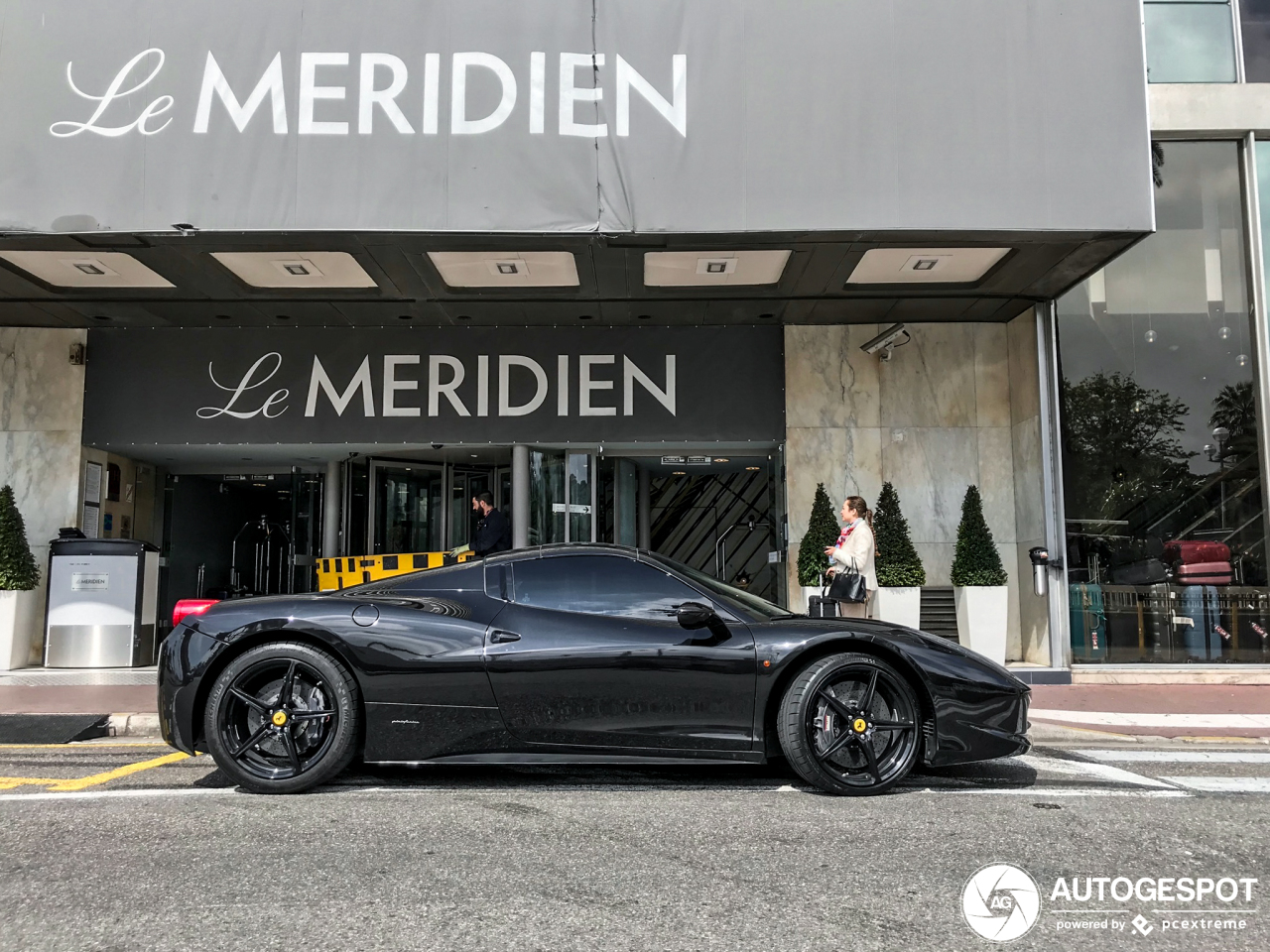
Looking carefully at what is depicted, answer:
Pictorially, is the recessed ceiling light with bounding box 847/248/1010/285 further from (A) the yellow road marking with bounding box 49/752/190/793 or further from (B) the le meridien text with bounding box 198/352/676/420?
(A) the yellow road marking with bounding box 49/752/190/793

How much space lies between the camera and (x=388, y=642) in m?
4.85

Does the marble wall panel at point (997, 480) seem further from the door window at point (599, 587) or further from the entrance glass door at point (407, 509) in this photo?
the door window at point (599, 587)

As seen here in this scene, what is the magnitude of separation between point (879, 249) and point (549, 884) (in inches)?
289

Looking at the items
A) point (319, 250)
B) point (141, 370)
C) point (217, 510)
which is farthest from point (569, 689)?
point (217, 510)

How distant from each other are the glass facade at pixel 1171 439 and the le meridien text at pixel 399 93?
17.8 ft

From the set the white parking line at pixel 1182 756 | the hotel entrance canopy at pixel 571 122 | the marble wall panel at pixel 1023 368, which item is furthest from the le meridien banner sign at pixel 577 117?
the white parking line at pixel 1182 756

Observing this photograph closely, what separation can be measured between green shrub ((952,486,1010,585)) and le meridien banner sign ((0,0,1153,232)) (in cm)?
362

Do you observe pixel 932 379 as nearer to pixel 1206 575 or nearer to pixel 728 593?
pixel 1206 575

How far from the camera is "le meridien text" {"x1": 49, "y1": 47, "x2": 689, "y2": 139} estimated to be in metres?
8.45

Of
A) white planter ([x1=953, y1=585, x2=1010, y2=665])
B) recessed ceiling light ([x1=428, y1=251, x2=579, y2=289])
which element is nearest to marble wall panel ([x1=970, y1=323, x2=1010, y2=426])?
white planter ([x1=953, y1=585, x2=1010, y2=665])

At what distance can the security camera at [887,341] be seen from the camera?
1143cm

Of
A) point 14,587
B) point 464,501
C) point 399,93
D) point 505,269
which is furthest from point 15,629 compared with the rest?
point 399,93

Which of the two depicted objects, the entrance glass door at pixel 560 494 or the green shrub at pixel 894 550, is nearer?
the green shrub at pixel 894 550

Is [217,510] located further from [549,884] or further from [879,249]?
[549,884]
